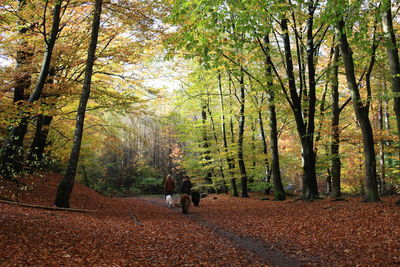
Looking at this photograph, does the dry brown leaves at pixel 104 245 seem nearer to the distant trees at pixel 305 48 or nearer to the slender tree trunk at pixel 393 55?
the distant trees at pixel 305 48

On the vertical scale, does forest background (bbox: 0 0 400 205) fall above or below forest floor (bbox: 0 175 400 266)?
above

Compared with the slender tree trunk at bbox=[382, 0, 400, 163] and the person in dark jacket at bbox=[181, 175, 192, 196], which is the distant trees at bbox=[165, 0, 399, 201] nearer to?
the slender tree trunk at bbox=[382, 0, 400, 163]

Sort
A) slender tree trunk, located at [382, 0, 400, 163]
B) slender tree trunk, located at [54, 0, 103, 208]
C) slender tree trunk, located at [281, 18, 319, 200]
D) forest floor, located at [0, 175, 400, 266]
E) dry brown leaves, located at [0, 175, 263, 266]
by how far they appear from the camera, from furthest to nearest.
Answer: slender tree trunk, located at [281, 18, 319, 200] < slender tree trunk, located at [54, 0, 103, 208] < slender tree trunk, located at [382, 0, 400, 163] < forest floor, located at [0, 175, 400, 266] < dry brown leaves, located at [0, 175, 263, 266]

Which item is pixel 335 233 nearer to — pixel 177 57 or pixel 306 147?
pixel 306 147

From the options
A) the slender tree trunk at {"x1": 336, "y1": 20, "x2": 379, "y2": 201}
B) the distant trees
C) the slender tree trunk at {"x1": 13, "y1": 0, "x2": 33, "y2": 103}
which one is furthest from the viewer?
the slender tree trunk at {"x1": 13, "y1": 0, "x2": 33, "y2": 103}

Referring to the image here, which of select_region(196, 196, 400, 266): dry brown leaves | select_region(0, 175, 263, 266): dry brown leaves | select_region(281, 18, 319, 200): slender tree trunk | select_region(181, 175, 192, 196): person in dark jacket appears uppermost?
select_region(281, 18, 319, 200): slender tree trunk

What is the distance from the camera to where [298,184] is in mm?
41000

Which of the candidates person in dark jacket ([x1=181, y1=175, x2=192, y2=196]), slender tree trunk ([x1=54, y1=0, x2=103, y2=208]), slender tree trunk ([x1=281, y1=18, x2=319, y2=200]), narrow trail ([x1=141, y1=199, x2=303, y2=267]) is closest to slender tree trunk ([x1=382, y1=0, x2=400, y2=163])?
slender tree trunk ([x1=281, y1=18, x2=319, y2=200])

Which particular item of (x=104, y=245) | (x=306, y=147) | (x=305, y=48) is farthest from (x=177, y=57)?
(x=104, y=245)

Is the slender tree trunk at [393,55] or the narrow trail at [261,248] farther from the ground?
the slender tree trunk at [393,55]

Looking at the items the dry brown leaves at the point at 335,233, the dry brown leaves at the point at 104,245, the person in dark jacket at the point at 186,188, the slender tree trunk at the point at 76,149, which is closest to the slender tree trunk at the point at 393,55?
the dry brown leaves at the point at 335,233

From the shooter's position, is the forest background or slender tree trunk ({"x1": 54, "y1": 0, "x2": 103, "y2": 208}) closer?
the forest background

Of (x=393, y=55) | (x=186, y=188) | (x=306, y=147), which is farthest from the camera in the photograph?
(x=306, y=147)

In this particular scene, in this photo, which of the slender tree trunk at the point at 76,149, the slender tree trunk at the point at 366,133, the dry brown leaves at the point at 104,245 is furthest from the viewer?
the slender tree trunk at the point at 76,149
